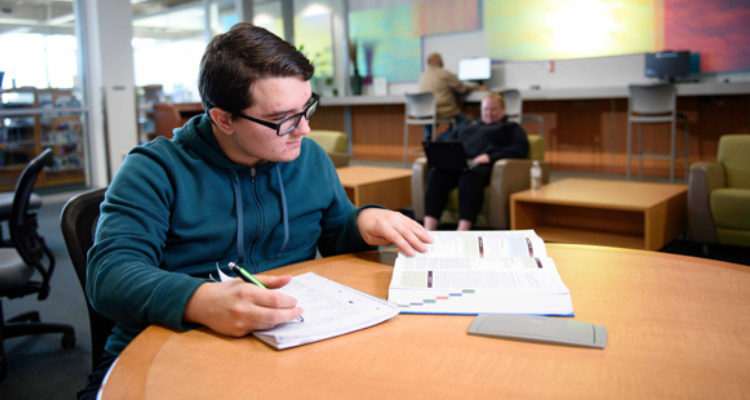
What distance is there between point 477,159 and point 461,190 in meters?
0.33

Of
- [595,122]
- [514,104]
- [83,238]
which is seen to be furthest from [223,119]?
[595,122]

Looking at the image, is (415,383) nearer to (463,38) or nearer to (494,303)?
(494,303)

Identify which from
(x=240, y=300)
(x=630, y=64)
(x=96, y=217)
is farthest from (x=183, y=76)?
(x=240, y=300)

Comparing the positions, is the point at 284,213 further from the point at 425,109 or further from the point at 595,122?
the point at 595,122

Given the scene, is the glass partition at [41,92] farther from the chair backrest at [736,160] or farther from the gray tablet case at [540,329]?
the gray tablet case at [540,329]

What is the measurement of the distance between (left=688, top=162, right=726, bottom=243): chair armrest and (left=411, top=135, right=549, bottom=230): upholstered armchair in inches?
45.2

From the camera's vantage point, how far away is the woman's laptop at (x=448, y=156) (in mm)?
4426

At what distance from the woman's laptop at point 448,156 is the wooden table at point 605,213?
22.7 inches

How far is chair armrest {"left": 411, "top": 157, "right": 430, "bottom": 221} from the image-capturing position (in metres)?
4.73

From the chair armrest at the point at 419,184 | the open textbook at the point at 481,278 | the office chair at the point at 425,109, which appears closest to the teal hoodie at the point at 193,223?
the open textbook at the point at 481,278

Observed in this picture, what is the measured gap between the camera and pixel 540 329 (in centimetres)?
86

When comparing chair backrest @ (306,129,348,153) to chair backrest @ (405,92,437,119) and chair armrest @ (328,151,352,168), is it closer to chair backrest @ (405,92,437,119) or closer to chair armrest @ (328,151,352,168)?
chair armrest @ (328,151,352,168)

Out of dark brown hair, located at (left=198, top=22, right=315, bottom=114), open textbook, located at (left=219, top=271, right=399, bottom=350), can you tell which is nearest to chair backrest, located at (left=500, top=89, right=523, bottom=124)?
dark brown hair, located at (left=198, top=22, right=315, bottom=114)

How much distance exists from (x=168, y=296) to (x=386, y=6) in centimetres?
847
